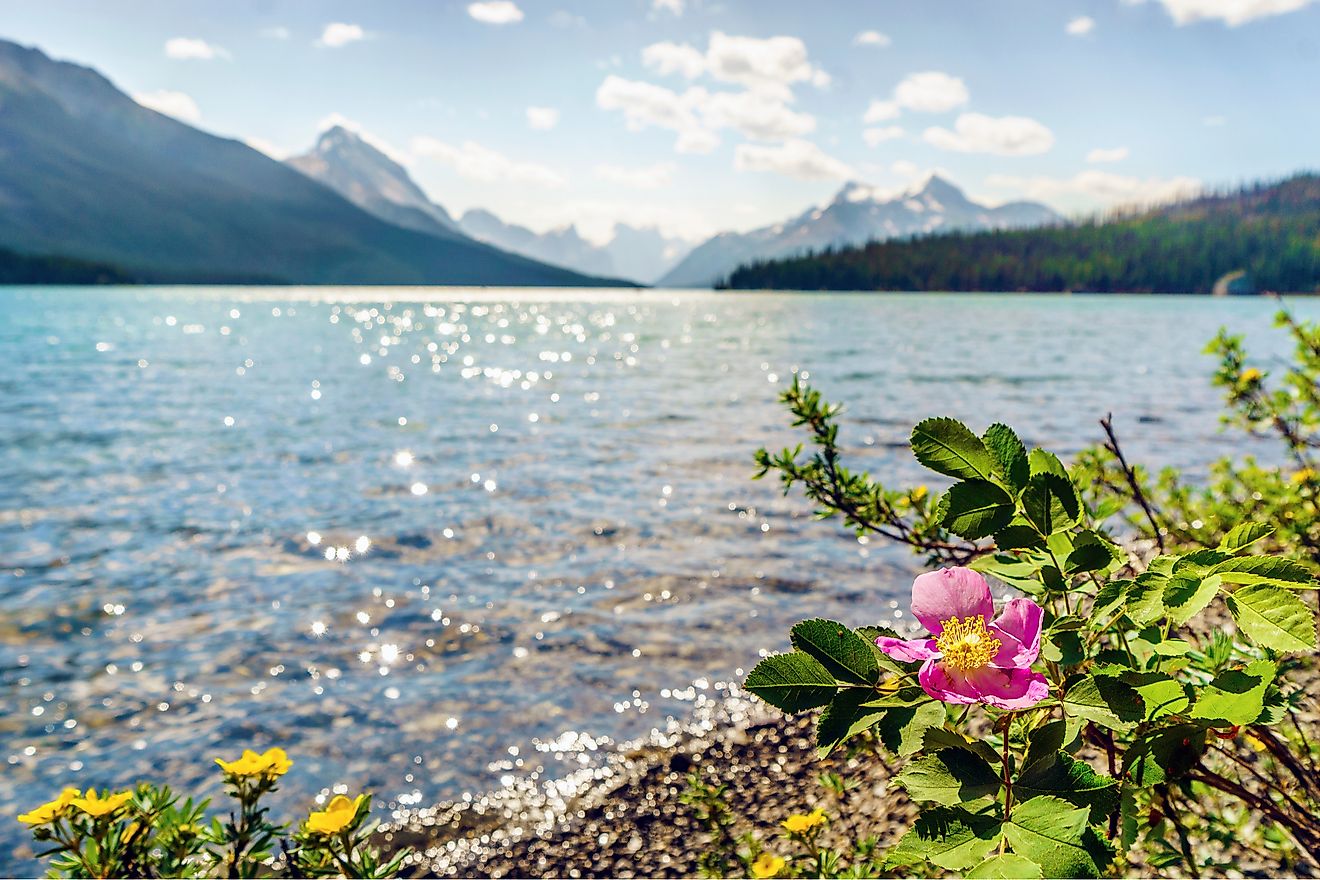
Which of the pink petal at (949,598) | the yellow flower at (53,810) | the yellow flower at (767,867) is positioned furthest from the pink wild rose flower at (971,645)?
the yellow flower at (53,810)

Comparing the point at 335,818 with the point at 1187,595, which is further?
the point at 335,818

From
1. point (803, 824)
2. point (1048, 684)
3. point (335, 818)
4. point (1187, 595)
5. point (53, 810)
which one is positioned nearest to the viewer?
point (1187, 595)

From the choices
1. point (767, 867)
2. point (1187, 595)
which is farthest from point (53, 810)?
point (1187, 595)

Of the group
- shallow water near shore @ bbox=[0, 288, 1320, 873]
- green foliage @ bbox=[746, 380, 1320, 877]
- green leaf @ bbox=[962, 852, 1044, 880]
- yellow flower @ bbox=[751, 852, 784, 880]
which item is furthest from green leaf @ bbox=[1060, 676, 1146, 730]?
shallow water near shore @ bbox=[0, 288, 1320, 873]

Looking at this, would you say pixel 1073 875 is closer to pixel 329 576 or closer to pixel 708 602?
pixel 708 602

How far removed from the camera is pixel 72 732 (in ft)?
22.6

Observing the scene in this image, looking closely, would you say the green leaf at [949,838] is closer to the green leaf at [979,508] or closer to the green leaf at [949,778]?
the green leaf at [949,778]

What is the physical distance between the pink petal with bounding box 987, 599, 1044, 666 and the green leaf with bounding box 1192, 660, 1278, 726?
22 centimetres

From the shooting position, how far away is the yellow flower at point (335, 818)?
8.85 feet

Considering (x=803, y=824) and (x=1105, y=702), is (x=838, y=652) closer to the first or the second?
(x=1105, y=702)

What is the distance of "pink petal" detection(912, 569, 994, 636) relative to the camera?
1.24m

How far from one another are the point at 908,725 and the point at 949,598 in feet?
0.80

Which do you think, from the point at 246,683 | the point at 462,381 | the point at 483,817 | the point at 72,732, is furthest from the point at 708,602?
the point at 462,381

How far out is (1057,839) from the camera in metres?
1.00
